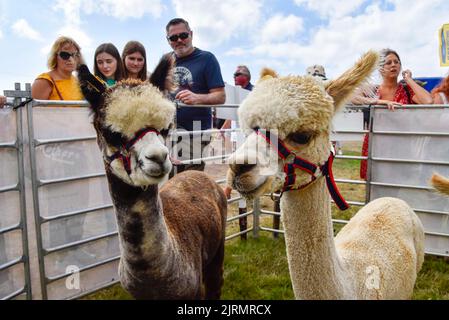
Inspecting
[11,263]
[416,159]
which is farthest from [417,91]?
[11,263]

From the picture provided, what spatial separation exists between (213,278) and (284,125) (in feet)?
6.90

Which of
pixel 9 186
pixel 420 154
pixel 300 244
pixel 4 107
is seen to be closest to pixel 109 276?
pixel 9 186

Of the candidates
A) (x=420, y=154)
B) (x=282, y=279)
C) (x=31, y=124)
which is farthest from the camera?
(x=420, y=154)

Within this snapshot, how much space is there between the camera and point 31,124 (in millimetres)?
2992

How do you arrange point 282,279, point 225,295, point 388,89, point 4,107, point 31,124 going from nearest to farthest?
point 4,107
point 31,124
point 225,295
point 282,279
point 388,89

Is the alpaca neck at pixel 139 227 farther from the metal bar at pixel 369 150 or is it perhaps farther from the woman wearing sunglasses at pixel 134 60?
the metal bar at pixel 369 150

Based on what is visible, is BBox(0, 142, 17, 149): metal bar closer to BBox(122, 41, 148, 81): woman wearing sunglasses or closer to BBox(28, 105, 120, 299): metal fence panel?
BBox(28, 105, 120, 299): metal fence panel

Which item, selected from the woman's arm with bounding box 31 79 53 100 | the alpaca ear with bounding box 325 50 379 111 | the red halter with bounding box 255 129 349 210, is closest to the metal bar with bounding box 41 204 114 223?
the woman's arm with bounding box 31 79 53 100

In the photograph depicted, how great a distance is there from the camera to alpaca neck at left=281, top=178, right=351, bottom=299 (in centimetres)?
182

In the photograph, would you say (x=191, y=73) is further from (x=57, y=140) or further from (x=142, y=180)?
(x=142, y=180)

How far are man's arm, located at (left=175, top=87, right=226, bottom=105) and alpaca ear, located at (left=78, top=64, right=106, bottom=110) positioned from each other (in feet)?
4.77

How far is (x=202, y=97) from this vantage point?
12.6 feet
